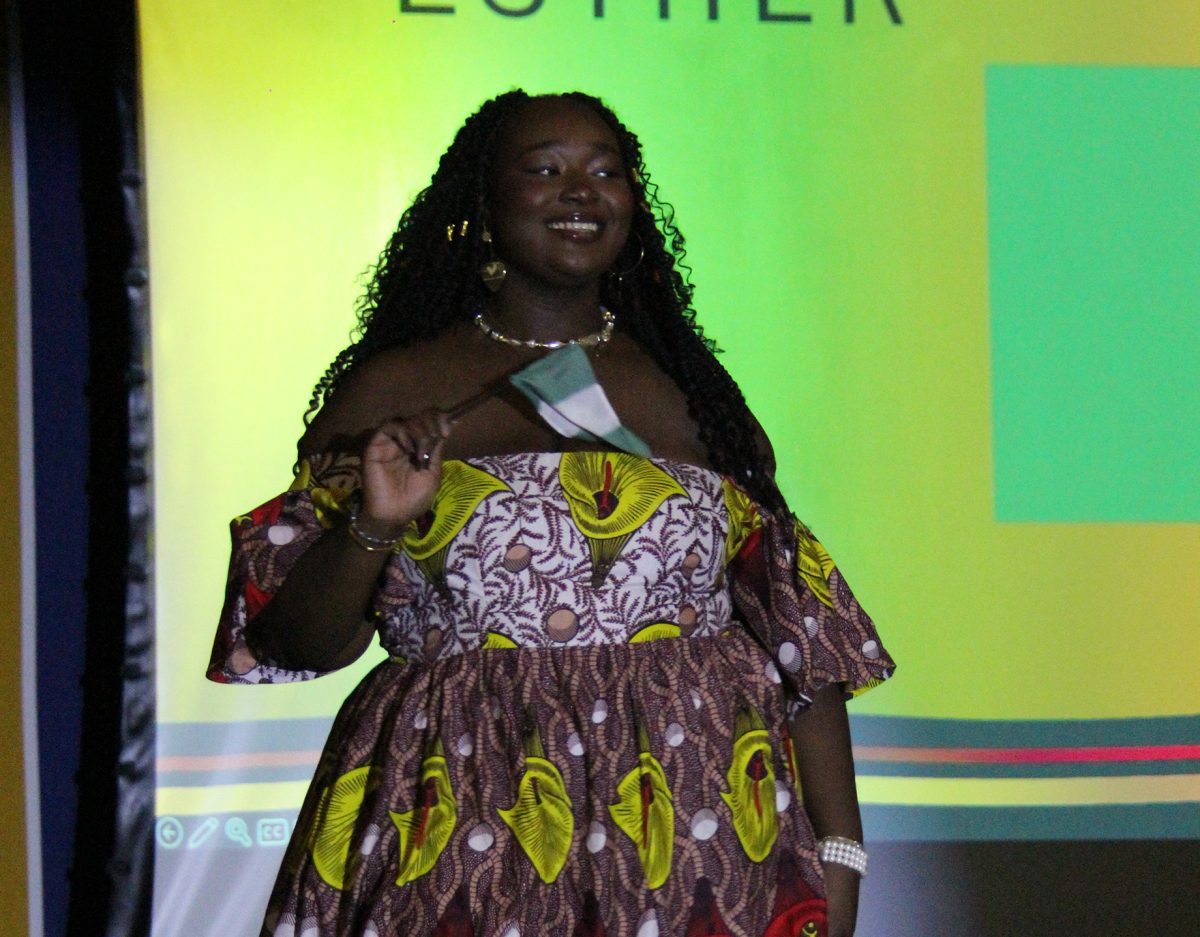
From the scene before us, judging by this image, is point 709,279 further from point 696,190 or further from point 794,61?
point 794,61

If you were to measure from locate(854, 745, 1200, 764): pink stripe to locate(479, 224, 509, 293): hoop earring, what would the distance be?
1.30 metres

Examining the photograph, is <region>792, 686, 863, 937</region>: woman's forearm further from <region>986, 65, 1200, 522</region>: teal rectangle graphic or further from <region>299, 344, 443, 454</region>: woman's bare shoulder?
<region>986, 65, 1200, 522</region>: teal rectangle graphic

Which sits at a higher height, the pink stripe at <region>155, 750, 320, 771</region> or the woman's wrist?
the woman's wrist

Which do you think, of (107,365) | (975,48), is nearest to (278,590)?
(107,365)

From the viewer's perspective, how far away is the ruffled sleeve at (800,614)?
1.72m

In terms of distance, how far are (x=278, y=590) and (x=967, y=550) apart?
1.56 meters

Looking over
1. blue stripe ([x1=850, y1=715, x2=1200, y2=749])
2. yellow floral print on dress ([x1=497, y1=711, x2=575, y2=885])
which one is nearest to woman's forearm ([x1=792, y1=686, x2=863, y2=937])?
yellow floral print on dress ([x1=497, y1=711, x2=575, y2=885])

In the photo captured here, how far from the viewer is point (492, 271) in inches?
72.2

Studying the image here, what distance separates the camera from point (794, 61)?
2.92 m

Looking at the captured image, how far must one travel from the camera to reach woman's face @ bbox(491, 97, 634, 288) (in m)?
1.75

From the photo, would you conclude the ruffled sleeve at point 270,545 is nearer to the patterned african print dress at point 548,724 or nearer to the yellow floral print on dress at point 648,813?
the patterned african print dress at point 548,724

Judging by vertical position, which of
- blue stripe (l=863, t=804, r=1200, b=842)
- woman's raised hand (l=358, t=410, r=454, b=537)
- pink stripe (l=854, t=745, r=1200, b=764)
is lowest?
blue stripe (l=863, t=804, r=1200, b=842)

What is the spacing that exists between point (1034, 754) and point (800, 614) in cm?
131

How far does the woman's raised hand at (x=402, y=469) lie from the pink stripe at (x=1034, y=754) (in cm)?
149
